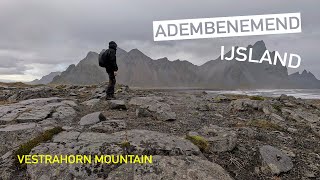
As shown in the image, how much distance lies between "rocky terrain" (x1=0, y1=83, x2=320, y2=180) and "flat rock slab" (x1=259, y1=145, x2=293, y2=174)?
4 cm

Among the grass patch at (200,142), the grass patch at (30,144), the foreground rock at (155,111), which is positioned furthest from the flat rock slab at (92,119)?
the grass patch at (200,142)

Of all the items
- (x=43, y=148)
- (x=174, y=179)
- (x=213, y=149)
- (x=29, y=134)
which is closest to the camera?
(x=174, y=179)

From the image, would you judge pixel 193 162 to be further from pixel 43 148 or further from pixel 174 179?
pixel 43 148

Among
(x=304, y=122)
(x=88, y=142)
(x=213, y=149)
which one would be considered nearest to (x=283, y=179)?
(x=213, y=149)

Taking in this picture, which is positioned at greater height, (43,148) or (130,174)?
(43,148)

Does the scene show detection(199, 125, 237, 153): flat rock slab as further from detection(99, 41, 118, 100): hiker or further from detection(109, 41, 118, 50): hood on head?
detection(109, 41, 118, 50): hood on head

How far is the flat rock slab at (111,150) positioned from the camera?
29.8 feet

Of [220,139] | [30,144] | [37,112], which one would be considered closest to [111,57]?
[37,112]

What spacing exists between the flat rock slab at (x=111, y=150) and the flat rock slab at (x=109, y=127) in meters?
0.67

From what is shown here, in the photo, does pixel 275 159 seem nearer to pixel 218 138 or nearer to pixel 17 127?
pixel 218 138

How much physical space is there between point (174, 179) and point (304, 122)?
40.1ft

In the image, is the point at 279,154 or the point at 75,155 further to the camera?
the point at 279,154

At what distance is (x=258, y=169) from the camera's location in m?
10.3

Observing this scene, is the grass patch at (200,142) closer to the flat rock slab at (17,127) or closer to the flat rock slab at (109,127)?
the flat rock slab at (109,127)
